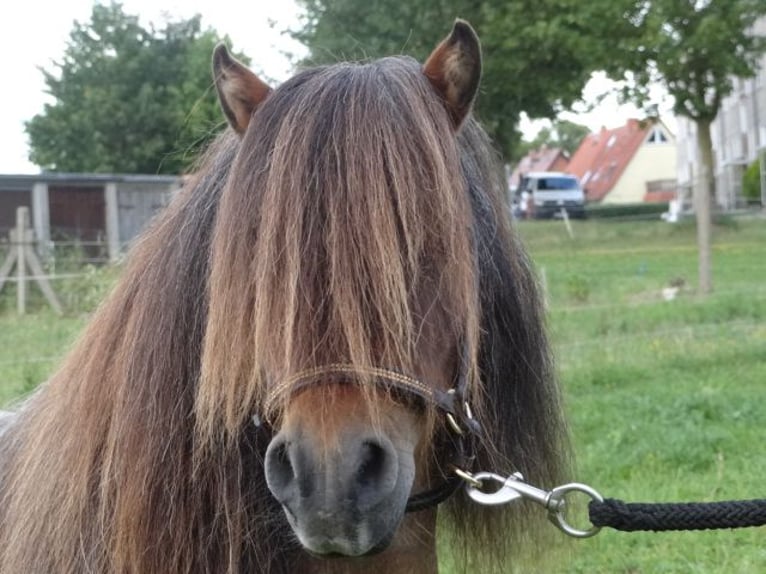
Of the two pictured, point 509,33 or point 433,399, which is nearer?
point 433,399

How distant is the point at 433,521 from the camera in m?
2.08

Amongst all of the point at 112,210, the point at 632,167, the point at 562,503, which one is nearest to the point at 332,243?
the point at 562,503

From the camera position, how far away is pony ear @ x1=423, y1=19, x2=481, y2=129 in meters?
1.94

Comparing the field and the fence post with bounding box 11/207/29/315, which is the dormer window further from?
the fence post with bounding box 11/207/29/315

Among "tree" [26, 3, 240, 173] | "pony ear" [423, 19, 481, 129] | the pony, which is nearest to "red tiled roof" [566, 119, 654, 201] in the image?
"tree" [26, 3, 240, 173]

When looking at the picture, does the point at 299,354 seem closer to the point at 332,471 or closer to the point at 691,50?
the point at 332,471

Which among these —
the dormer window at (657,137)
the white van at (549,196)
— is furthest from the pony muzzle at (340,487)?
the dormer window at (657,137)

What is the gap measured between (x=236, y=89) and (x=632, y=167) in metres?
65.0

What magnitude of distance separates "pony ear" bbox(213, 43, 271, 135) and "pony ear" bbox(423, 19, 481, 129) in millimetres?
363

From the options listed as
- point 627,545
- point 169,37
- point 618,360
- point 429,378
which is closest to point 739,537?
point 627,545

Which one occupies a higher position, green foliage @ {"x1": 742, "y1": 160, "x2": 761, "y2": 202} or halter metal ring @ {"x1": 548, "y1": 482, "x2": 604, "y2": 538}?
green foliage @ {"x1": 742, "y1": 160, "x2": 761, "y2": 202}

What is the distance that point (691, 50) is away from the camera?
20719mm

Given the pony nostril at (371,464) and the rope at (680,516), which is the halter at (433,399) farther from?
the rope at (680,516)

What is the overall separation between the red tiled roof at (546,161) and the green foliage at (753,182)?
3953 cm
